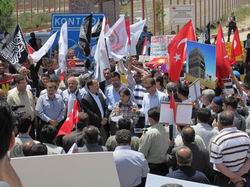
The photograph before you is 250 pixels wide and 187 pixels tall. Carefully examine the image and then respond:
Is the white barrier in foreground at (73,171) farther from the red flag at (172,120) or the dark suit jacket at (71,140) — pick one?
the red flag at (172,120)

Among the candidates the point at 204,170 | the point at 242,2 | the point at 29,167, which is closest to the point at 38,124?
the point at 204,170

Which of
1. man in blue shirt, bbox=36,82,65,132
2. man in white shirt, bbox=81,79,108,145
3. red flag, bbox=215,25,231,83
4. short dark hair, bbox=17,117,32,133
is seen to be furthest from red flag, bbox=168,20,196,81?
short dark hair, bbox=17,117,32,133

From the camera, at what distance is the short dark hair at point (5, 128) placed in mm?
2814

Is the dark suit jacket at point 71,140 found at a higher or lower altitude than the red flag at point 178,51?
lower

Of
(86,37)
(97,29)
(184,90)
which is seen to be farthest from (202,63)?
(97,29)

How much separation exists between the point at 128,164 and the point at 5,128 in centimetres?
393

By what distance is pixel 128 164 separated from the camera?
6.67 metres

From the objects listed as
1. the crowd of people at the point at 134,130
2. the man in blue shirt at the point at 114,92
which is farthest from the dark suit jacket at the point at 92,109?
the man in blue shirt at the point at 114,92

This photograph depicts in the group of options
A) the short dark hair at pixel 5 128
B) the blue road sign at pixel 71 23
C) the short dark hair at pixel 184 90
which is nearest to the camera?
the short dark hair at pixel 5 128

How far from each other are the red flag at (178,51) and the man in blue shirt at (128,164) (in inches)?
184

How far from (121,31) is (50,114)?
282 centimetres

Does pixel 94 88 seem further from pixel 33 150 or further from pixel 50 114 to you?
pixel 33 150

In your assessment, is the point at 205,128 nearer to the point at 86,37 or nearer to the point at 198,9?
the point at 86,37

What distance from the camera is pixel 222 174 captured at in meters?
6.91
